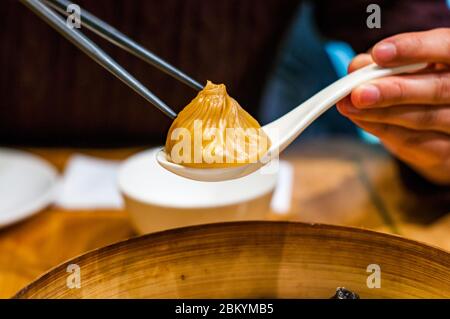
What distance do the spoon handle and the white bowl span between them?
26cm

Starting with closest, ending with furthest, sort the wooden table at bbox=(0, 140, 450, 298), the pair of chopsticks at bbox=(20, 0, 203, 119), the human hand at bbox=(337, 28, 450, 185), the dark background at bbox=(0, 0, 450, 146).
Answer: the pair of chopsticks at bbox=(20, 0, 203, 119)
the human hand at bbox=(337, 28, 450, 185)
the wooden table at bbox=(0, 140, 450, 298)
the dark background at bbox=(0, 0, 450, 146)

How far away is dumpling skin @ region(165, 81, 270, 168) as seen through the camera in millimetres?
766

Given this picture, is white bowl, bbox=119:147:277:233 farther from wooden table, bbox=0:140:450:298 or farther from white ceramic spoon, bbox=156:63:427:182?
white ceramic spoon, bbox=156:63:427:182

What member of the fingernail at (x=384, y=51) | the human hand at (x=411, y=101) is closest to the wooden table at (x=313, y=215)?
the human hand at (x=411, y=101)

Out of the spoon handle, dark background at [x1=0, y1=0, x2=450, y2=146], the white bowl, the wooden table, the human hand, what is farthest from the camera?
dark background at [x1=0, y1=0, x2=450, y2=146]

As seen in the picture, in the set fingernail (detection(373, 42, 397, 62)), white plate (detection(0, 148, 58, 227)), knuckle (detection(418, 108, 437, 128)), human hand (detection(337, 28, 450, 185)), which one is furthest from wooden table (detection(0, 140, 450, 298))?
fingernail (detection(373, 42, 397, 62))

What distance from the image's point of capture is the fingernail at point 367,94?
0.92 metres

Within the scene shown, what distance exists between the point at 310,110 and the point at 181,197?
543 mm

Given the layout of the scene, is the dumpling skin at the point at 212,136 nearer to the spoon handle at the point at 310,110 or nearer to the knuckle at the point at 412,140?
the spoon handle at the point at 310,110

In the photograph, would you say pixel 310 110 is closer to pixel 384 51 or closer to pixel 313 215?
pixel 384 51

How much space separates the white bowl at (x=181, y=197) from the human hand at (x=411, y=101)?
0.26 m

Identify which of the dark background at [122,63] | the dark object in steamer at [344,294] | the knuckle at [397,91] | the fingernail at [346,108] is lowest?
the dark object in steamer at [344,294]

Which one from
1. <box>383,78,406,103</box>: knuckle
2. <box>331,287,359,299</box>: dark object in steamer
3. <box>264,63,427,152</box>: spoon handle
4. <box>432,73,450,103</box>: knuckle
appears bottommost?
<box>331,287,359,299</box>: dark object in steamer
